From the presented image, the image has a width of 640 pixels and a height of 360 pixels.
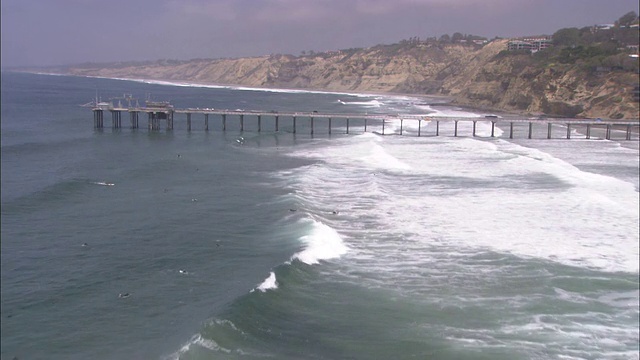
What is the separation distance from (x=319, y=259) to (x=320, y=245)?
144cm

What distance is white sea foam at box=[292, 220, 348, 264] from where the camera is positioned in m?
22.0

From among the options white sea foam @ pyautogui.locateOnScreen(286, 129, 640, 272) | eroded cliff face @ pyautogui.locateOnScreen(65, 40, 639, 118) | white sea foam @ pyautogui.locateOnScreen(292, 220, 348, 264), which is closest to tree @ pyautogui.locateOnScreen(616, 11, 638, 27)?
eroded cliff face @ pyautogui.locateOnScreen(65, 40, 639, 118)

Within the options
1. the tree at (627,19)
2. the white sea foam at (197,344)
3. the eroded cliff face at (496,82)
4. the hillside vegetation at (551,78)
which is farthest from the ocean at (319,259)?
the tree at (627,19)

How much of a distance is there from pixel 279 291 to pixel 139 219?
10609mm

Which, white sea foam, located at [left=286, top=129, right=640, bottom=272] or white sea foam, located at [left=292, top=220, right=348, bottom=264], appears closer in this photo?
white sea foam, located at [left=292, top=220, right=348, bottom=264]

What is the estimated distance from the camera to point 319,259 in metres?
21.9

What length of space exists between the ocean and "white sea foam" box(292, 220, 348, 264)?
0.29 ft

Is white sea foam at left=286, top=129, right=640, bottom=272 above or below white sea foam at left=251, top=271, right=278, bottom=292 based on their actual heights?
above

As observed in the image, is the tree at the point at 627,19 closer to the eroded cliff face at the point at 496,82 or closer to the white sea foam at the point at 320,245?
the eroded cliff face at the point at 496,82

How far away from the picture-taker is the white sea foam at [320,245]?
22031mm

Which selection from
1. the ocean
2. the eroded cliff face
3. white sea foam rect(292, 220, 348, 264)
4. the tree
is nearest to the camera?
the ocean

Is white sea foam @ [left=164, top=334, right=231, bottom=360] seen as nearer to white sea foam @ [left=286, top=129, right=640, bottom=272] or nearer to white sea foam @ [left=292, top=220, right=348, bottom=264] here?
white sea foam @ [left=292, top=220, right=348, bottom=264]

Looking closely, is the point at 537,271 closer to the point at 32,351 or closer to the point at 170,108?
the point at 32,351

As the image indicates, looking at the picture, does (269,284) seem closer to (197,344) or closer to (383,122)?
(197,344)
